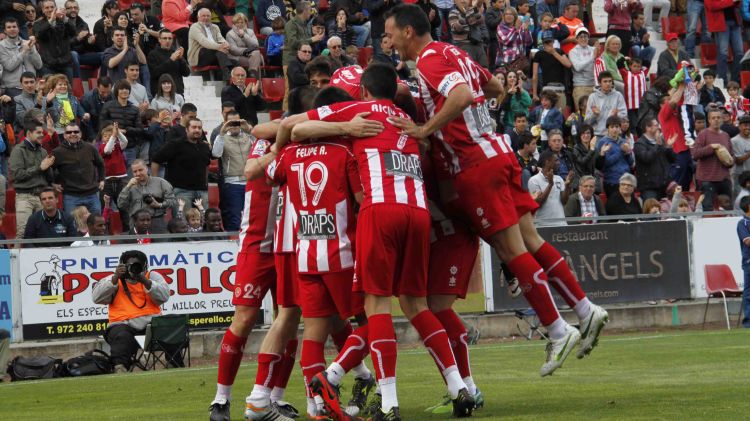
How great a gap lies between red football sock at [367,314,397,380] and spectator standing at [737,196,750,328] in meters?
11.9

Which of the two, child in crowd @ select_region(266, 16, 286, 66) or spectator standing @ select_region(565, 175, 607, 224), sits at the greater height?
child in crowd @ select_region(266, 16, 286, 66)

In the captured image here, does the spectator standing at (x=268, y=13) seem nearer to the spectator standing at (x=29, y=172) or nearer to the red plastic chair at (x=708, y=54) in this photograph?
the spectator standing at (x=29, y=172)

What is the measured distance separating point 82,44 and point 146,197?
4986 mm

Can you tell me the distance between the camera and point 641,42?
29.2 meters

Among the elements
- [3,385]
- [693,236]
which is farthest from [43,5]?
[693,236]

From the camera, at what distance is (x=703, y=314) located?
21.5m

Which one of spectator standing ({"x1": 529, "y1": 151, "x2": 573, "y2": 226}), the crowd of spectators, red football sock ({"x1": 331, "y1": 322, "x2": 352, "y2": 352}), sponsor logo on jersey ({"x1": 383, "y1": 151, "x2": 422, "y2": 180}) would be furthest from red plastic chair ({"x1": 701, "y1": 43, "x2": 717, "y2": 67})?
sponsor logo on jersey ({"x1": 383, "y1": 151, "x2": 422, "y2": 180})

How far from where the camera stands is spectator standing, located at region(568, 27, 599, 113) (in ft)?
86.7

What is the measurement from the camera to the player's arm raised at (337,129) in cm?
912

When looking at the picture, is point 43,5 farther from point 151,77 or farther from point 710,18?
point 710,18

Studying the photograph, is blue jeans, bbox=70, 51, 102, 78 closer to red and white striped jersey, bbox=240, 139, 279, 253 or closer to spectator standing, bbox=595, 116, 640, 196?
spectator standing, bbox=595, 116, 640, 196

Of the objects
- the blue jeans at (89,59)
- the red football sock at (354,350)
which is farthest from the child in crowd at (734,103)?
the red football sock at (354,350)

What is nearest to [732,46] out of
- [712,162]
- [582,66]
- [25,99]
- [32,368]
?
[582,66]

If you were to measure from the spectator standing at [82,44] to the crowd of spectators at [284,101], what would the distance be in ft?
0.16
